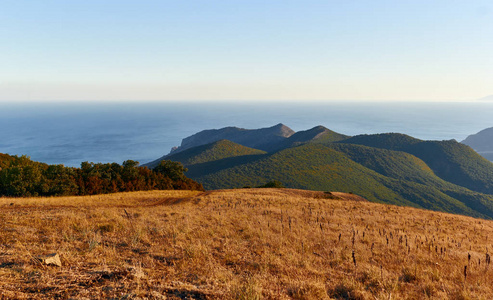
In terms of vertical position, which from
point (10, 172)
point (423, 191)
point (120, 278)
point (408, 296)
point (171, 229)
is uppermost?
point (120, 278)

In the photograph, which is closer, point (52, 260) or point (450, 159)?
point (52, 260)

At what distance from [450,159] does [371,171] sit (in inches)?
2519

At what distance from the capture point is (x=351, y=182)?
105m

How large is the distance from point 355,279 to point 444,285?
2257mm

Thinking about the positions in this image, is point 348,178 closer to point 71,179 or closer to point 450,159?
point 450,159

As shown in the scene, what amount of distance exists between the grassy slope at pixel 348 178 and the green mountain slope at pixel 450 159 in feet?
66.3

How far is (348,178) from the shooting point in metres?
109

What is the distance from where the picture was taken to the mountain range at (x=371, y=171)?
324 feet

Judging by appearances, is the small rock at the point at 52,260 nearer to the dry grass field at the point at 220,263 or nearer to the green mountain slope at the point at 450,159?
the dry grass field at the point at 220,263

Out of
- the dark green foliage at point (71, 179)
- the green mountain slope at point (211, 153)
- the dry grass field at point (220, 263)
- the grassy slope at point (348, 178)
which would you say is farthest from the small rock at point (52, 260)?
the green mountain slope at point (211, 153)

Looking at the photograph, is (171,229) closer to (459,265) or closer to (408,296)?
(408,296)

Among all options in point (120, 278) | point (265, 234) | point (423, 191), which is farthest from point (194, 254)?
point (423, 191)

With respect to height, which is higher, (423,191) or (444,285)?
(444,285)

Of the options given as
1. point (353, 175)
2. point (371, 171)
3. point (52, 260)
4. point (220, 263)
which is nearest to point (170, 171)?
point (220, 263)
